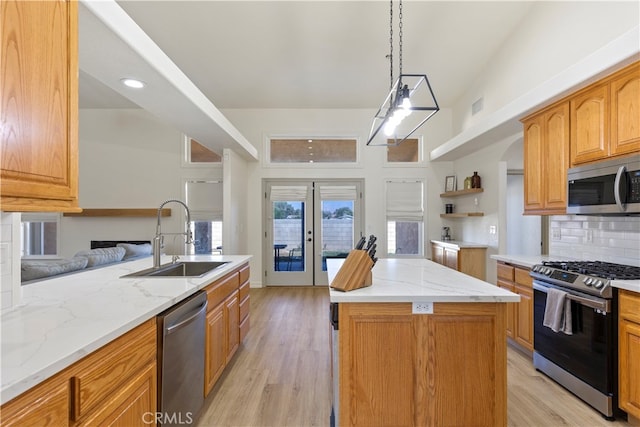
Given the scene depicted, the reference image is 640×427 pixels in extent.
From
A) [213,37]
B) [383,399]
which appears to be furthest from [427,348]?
[213,37]

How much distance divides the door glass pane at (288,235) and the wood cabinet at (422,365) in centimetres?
407

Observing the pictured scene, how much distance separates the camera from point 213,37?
139 inches

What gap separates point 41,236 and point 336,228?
18.0 ft

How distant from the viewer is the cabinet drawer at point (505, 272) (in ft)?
9.20

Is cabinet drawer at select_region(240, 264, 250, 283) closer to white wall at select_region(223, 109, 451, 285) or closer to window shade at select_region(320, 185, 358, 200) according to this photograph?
white wall at select_region(223, 109, 451, 285)

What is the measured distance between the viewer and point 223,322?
220 centimetres

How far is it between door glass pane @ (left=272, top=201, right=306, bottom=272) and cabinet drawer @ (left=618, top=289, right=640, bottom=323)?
14.2ft

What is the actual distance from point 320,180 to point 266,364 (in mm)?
3553

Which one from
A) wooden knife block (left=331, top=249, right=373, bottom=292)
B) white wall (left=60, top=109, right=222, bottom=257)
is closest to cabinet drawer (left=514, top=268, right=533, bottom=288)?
wooden knife block (left=331, top=249, right=373, bottom=292)

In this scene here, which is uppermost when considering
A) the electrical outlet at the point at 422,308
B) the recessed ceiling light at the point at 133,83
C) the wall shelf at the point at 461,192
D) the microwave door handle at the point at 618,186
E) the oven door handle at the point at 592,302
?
the recessed ceiling light at the point at 133,83

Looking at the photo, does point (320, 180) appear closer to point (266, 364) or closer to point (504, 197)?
point (504, 197)

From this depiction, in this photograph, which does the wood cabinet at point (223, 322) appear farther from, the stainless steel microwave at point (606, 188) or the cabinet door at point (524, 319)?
the stainless steel microwave at point (606, 188)

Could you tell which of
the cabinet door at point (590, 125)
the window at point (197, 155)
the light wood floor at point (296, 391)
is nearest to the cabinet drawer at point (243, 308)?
the light wood floor at point (296, 391)
